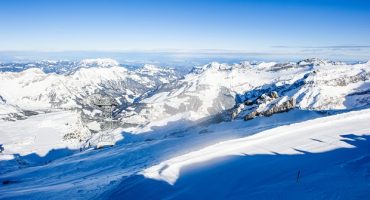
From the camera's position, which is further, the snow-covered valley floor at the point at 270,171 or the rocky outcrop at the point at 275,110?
the rocky outcrop at the point at 275,110

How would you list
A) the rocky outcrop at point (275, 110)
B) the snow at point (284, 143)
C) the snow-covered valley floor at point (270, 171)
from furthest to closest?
the rocky outcrop at point (275, 110), the snow at point (284, 143), the snow-covered valley floor at point (270, 171)

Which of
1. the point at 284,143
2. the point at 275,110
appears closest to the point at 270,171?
the point at 284,143

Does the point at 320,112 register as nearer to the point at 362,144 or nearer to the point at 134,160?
the point at 134,160

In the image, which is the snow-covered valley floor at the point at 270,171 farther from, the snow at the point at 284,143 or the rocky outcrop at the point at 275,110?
the rocky outcrop at the point at 275,110

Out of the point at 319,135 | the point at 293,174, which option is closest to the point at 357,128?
the point at 319,135

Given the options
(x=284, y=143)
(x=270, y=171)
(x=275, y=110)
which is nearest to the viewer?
(x=270, y=171)

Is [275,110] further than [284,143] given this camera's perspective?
Yes

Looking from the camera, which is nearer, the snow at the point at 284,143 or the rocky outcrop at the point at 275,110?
the snow at the point at 284,143

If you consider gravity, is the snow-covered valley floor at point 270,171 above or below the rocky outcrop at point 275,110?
above

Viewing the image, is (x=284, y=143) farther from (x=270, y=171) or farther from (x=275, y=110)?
(x=275, y=110)

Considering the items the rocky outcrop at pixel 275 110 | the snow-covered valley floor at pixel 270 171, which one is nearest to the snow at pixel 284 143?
the snow-covered valley floor at pixel 270 171

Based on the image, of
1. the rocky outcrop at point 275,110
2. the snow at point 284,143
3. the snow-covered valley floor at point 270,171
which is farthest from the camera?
the rocky outcrop at point 275,110

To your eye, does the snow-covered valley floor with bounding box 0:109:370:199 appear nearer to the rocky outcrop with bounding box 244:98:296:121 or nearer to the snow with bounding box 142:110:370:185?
the snow with bounding box 142:110:370:185
